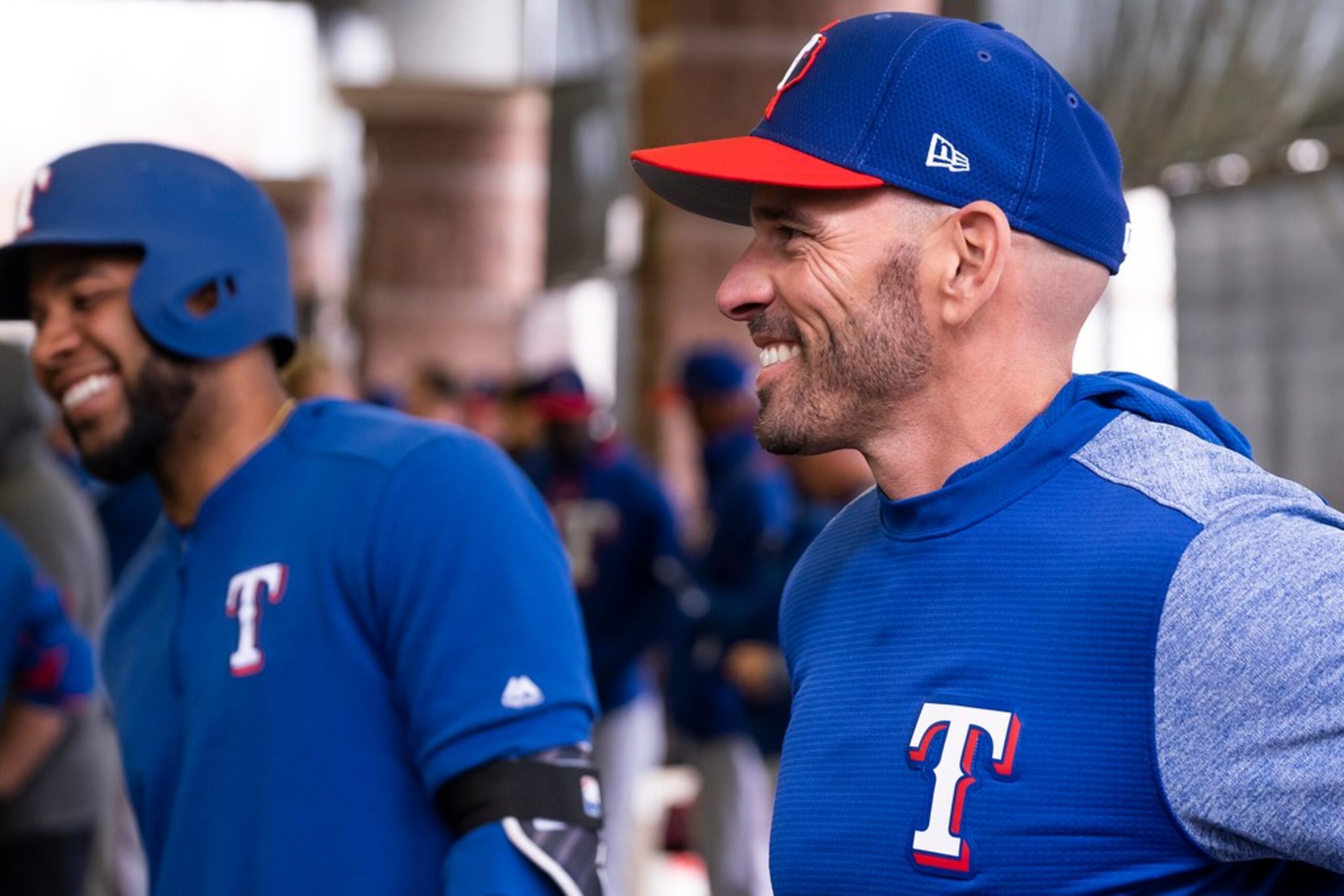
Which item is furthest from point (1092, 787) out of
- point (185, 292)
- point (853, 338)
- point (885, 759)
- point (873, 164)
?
point (185, 292)

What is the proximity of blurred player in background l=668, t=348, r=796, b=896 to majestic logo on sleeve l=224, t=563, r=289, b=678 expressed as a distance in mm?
3976

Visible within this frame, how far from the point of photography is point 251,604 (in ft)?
7.64

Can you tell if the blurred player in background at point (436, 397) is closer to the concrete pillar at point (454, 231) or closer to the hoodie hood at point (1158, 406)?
the concrete pillar at point (454, 231)

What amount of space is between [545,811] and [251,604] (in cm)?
54

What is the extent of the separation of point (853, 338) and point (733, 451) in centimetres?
482

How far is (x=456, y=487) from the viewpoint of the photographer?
2.27 metres

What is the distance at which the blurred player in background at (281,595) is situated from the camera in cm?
213

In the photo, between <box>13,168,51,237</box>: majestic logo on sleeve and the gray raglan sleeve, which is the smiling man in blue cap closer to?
the gray raglan sleeve

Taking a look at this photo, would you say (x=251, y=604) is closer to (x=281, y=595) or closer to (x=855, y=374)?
(x=281, y=595)

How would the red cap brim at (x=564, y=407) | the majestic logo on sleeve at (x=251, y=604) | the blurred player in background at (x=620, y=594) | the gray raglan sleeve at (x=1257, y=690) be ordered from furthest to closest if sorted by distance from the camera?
the red cap brim at (x=564, y=407)
the blurred player in background at (x=620, y=594)
the majestic logo on sleeve at (x=251, y=604)
the gray raglan sleeve at (x=1257, y=690)

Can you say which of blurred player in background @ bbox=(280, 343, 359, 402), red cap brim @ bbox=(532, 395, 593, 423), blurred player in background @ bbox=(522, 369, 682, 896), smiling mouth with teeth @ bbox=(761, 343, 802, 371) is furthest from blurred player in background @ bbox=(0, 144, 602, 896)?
red cap brim @ bbox=(532, 395, 593, 423)

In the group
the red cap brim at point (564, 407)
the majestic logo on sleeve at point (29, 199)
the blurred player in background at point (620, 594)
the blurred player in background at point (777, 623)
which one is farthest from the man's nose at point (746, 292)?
the red cap brim at point (564, 407)

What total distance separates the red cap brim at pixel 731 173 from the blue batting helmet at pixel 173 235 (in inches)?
31.5

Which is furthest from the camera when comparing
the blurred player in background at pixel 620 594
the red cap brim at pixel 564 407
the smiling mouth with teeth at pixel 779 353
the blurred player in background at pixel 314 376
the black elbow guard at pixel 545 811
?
the red cap brim at pixel 564 407
